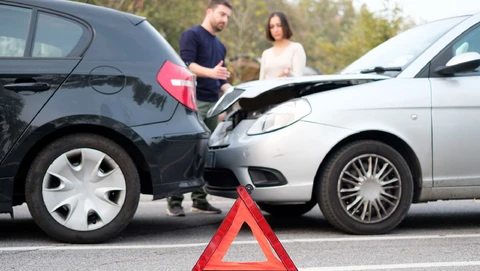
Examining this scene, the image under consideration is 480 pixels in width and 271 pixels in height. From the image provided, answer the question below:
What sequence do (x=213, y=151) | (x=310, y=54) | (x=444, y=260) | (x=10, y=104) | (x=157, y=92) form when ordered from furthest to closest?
(x=310, y=54) < (x=213, y=151) < (x=157, y=92) < (x=10, y=104) < (x=444, y=260)

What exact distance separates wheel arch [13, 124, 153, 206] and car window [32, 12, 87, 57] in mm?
508

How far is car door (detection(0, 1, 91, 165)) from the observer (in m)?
5.26

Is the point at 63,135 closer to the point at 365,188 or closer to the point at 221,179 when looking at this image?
the point at 221,179

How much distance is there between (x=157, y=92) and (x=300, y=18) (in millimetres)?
37685

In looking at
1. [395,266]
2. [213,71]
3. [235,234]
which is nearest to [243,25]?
[213,71]

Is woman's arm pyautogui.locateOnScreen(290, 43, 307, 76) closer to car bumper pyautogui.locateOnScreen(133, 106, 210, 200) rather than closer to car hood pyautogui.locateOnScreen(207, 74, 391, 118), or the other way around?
car hood pyautogui.locateOnScreen(207, 74, 391, 118)

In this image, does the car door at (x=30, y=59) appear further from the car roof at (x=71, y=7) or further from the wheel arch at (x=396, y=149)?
the wheel arch at (x=396, y=149)

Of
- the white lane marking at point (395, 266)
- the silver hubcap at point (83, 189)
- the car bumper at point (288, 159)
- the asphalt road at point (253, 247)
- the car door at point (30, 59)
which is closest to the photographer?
the white lane marking at point (395, 266)

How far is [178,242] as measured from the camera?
18.7 ft

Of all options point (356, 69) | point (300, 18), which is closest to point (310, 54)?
point (300, 18)

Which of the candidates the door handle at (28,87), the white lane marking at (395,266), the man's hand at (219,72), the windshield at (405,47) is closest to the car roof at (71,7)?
the door handle at (28,87)

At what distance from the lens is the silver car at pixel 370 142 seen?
5.86 m

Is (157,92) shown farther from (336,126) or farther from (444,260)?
(444,260)

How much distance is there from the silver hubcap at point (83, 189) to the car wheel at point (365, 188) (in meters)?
1.51
